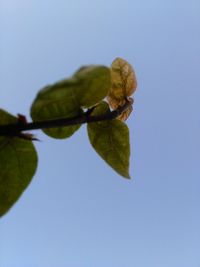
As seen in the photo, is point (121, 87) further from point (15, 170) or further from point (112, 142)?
point (15, 170)

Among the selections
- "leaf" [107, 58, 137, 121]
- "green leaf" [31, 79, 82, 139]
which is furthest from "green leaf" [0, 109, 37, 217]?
"leaf" [107, 58, 137, 121]

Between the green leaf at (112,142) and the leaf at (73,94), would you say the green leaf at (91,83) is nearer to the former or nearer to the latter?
the leaf at (73,94)

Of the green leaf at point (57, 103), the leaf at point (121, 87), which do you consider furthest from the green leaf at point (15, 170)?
the leaf at point (121, 87)

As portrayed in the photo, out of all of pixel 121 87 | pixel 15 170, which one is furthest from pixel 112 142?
pixel 15 170

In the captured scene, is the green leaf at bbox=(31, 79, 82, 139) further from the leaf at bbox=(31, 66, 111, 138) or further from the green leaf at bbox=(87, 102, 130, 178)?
the green leaf at bbox=(87, 102, 130, 178)

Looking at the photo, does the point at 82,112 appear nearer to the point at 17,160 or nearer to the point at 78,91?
the point at 78,91
